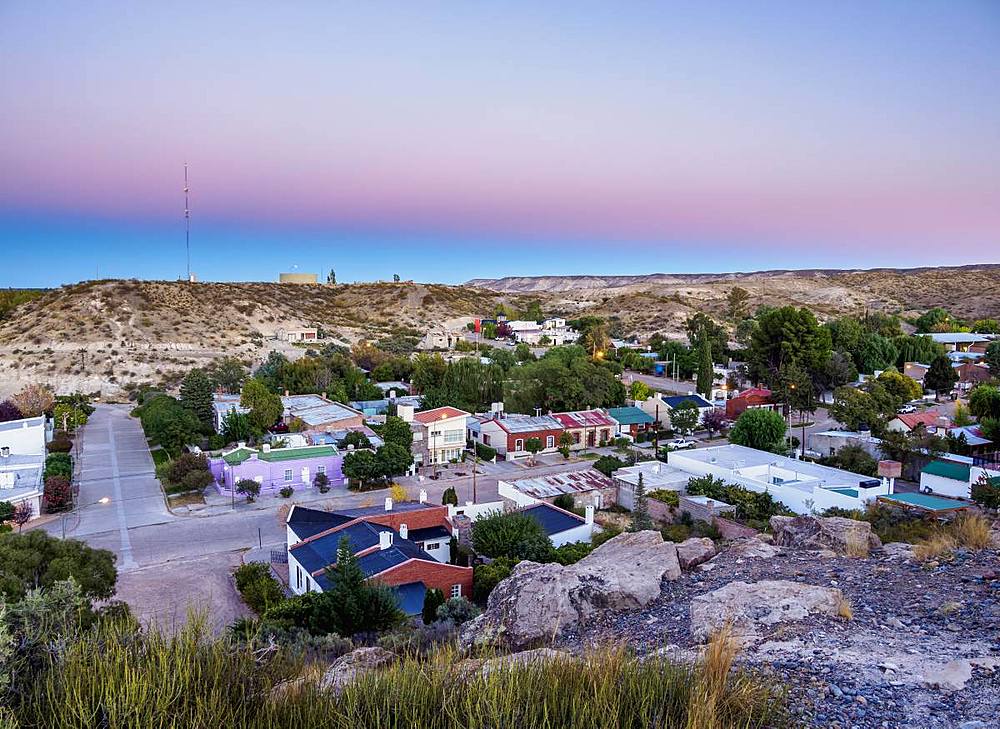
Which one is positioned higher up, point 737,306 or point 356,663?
point 737,306

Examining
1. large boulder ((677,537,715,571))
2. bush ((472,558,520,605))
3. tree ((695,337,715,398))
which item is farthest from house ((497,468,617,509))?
tree ((695,337,715,398))

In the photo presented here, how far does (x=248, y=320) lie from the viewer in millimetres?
71500

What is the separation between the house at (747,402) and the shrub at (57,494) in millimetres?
31177

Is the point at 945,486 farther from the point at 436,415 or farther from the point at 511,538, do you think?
the point at 436,415

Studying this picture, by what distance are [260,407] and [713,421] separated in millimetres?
22514

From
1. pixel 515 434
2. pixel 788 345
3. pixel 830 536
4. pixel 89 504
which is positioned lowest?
pixel 89 504

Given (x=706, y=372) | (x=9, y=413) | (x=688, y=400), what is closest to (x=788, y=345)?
(x=706, y=372)

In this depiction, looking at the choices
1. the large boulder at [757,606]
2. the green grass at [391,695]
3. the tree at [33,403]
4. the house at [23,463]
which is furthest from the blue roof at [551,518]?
the tree at [33,403]

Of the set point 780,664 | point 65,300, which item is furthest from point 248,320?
point 780,664

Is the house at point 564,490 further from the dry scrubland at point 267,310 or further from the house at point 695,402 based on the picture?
the dry scrubland at point 267,310

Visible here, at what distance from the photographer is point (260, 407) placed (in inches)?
1249

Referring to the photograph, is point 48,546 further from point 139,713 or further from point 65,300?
point 65,300

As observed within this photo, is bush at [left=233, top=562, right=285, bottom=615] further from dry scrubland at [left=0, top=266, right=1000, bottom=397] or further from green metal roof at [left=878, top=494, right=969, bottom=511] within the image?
dry scrubland at [left=0, top=266, right=1000, bottom=397]

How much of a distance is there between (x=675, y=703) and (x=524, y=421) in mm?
29875
